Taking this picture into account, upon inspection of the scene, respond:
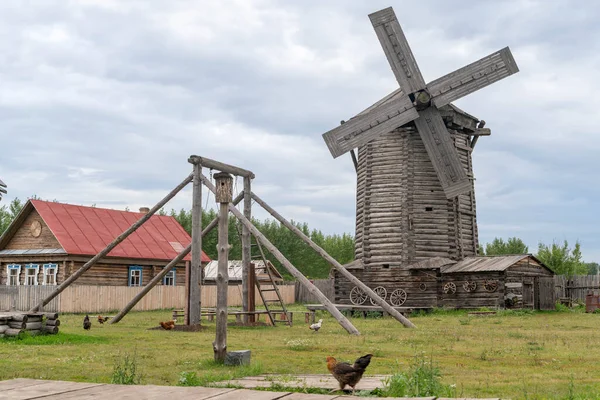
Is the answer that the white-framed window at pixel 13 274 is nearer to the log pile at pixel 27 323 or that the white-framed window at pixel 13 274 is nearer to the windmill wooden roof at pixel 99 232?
the windmill wooden roof at pixel 99 232

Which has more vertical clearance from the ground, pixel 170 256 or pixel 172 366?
pixel 170 256

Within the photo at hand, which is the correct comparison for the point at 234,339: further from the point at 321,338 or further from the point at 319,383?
the point at 319,383

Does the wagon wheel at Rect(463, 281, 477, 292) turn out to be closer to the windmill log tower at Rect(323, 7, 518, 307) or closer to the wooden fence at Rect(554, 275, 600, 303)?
the windmill log tower at Rect(323, 7, 518, 307)

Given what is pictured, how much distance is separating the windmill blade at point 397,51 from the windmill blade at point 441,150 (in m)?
1.42

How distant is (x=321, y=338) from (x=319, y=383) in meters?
9.26

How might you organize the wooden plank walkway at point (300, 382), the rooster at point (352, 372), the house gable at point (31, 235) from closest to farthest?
the rooster at point (352, 372) < the wooden plank walkway at point (300, 382) < the house gable at point (31, 235)

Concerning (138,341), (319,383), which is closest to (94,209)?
(138,341)

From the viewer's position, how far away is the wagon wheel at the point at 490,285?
32.9 metres

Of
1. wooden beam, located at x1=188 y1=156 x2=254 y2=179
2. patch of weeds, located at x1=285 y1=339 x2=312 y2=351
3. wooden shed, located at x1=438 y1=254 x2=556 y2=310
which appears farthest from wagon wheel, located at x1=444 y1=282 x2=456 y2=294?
patch of weeds, located at x1=285 y1=339 x2=312 y2=351

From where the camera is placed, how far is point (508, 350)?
15.0 m

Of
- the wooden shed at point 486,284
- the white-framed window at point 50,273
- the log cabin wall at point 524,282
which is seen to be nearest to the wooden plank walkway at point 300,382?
the wooden shed at point 486,284

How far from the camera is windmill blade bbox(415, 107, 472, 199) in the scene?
32312mm

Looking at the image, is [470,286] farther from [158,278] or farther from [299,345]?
[299,345]

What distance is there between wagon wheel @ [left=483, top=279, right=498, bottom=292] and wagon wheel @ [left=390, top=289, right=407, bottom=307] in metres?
3.73
